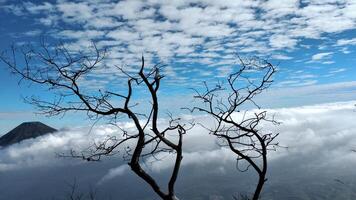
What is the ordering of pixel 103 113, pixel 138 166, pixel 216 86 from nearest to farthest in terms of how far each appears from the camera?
pixel 138 166 → pixel 103 113 → pixel 216 86

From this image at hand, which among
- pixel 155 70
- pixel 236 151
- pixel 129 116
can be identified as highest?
pixel 155 70

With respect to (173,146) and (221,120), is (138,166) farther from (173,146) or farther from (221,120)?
(221,120)

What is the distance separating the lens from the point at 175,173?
9.82m

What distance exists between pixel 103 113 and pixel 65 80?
4.22 feet

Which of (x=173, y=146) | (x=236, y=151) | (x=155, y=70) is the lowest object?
(x=236, y=151)

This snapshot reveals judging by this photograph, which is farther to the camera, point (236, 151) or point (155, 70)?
point (236, 151)

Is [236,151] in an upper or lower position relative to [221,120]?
lower

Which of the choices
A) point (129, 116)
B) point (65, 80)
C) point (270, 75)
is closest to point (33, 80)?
point (65, 80)

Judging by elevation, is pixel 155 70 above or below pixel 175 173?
above

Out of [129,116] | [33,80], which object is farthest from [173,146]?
[33,80]

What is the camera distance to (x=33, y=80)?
34.9 ft

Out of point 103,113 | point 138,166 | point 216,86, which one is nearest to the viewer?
point 138,166

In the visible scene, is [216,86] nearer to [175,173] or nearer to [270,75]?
[270,75]

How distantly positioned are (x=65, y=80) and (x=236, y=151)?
15.2 ft
